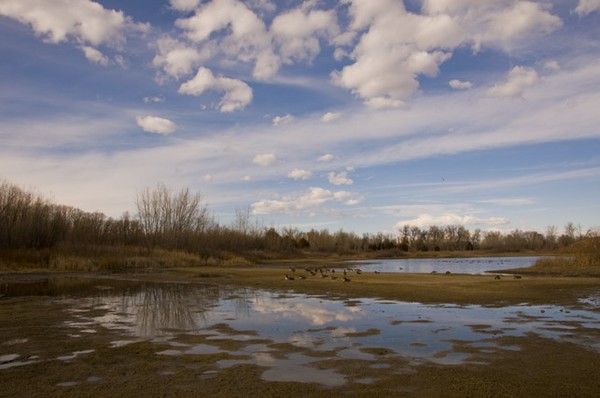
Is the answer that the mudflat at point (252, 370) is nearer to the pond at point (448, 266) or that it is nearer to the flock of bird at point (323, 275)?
the flock of bird at point (323, 275)

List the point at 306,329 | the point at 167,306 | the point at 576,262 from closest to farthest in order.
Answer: the point at 306,329 → the point at 167,306 → the point at 576,262

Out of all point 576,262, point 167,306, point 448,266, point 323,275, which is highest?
point 576,262

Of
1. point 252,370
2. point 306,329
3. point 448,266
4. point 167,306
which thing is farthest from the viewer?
point 448,266

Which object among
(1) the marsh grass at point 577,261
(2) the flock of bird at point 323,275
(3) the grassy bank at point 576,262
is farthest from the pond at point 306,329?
(1) the marsh grass at point 577,261

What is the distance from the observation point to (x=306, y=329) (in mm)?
12359

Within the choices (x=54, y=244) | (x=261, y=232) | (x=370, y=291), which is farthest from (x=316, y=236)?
(x=370, y=291)

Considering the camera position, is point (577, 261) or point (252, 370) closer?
point (252, 370)

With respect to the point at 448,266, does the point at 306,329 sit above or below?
below

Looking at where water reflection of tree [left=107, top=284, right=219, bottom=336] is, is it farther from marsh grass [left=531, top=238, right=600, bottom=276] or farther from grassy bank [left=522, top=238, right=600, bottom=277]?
marsh grass [left=531, top=238, right=600, bottom=276]

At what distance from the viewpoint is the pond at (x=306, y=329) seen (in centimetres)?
908

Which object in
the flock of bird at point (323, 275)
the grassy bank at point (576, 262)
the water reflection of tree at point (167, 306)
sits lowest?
the water reflection of tree at point (167, 306)

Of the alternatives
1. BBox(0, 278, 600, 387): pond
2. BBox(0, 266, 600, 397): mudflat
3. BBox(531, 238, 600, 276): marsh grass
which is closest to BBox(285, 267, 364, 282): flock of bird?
BBox(0, 278, 600, 387): pond

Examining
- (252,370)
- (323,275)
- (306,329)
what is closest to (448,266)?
(323,275)

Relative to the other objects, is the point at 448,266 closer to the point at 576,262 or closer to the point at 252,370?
the point at 576,262
